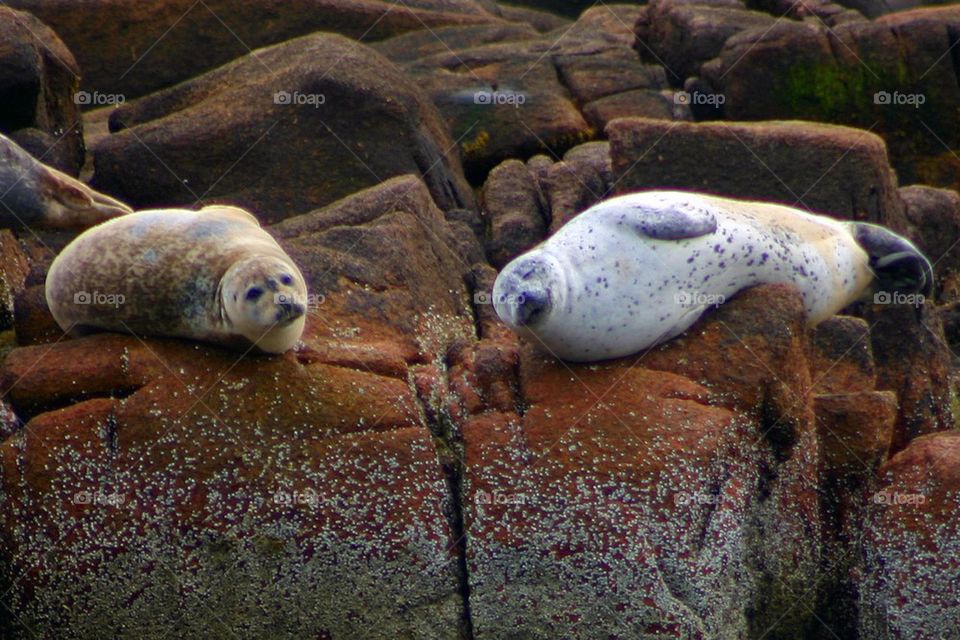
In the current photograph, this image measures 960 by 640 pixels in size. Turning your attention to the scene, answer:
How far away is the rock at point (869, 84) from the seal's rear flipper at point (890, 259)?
13.1 ft

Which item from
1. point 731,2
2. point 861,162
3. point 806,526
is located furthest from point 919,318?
point 731,2

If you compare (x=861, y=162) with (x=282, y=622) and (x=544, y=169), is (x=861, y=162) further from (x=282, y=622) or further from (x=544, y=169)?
(x=282, y=622)

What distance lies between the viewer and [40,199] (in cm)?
675

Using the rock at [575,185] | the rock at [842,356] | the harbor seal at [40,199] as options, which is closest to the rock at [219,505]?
the harbor seal at [40,199]

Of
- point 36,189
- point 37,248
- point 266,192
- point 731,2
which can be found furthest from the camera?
point 731,2

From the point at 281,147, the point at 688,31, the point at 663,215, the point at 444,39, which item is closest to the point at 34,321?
the point at 281,147

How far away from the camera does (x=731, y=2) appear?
14383 mm

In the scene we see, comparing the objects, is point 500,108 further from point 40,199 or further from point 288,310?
point 288,310

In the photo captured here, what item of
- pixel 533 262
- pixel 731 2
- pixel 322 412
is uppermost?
A: pixel 533 262

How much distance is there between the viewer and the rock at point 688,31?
12.7m

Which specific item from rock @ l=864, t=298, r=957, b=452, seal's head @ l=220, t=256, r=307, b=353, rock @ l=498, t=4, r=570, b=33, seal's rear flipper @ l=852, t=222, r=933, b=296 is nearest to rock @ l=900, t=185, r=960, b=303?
rock @ l=864, t=298, r=957, b=452

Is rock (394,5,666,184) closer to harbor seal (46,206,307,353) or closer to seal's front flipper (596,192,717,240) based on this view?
seal's front flipper (596,192,717,240)

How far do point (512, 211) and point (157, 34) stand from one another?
5.39 metres

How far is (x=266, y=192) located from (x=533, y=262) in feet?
10.6
